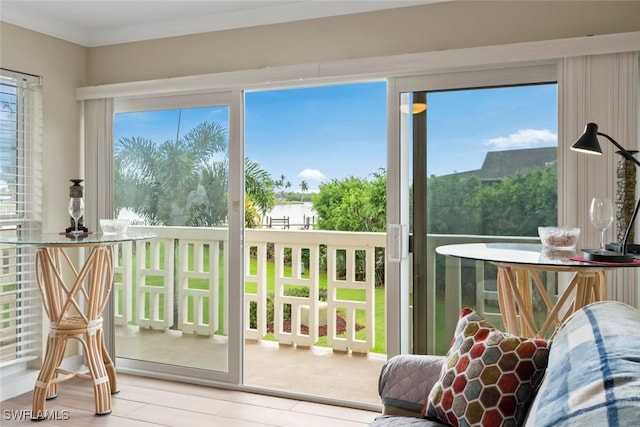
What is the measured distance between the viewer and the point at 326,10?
3312 millimetres

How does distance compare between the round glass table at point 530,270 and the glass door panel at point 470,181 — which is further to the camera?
the glass door panel at point 470,181

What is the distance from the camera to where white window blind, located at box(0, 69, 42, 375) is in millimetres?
3555

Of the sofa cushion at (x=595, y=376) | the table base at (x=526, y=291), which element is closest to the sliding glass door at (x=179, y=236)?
the table base at (x=526, y=291)

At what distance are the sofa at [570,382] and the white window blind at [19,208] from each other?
2.80m

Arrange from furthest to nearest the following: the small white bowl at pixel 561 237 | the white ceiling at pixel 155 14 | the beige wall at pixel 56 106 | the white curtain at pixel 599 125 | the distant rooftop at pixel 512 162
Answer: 1. the beige wall at pixel 56 106
2. the white ceiling at pixel 155 14
3. the distant rooftop at pixel 512 162
4. the white curtain at pixel 599 125
5. the small white bowl at pixel 561 237

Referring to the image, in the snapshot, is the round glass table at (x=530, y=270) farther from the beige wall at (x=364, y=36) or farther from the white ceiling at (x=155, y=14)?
the white ceiling at (x=155, y=14)

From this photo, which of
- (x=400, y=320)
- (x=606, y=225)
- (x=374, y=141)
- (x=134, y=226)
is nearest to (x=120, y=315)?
(x=134, y=226)

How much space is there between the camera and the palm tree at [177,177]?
12.3ft

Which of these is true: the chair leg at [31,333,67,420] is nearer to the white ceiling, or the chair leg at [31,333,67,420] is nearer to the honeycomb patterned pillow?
the white ceiling

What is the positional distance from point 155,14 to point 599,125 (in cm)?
283

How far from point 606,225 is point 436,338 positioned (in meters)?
1.22

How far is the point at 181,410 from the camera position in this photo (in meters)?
3.24

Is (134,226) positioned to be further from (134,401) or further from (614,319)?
(614,319)

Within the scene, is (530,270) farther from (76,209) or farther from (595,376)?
(76,209)
